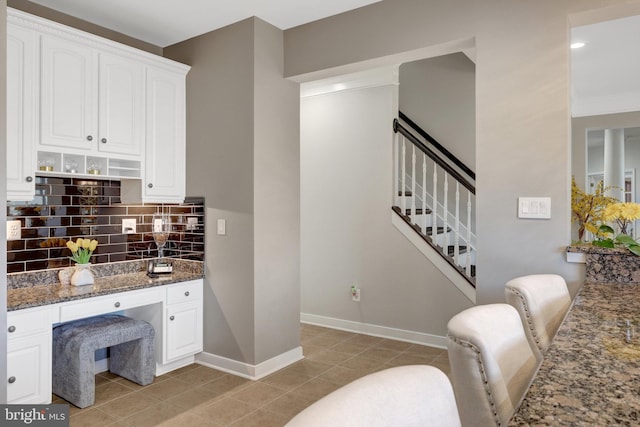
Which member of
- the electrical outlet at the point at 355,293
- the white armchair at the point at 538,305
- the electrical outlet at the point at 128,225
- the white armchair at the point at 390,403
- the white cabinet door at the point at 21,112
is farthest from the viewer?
the electrical outlet at the point at 355,293

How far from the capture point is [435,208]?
13.9 feet

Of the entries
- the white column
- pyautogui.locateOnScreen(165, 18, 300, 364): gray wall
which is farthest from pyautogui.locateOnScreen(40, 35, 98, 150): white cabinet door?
the white column

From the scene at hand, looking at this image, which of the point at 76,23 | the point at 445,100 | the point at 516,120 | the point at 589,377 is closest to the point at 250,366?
the point at 516,120

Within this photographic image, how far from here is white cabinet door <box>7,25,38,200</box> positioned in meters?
2.63

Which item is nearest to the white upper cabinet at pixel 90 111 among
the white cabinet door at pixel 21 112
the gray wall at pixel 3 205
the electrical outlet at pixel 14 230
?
the white cabinet door at pixel 21 112

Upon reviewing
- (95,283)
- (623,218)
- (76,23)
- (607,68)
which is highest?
(607,68)

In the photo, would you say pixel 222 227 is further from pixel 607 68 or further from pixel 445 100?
pixel 607 68

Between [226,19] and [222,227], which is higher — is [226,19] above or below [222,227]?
above

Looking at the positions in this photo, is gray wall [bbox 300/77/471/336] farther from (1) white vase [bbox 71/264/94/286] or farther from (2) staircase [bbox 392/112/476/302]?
(1) white vase [bbox 71/264/94/286]

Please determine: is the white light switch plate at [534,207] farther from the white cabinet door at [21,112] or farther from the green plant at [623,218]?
the white cabinet door at [21,112]

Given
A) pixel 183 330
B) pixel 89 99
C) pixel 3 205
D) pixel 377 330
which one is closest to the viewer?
pixel 3 205

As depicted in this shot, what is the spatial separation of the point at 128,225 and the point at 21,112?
121cm

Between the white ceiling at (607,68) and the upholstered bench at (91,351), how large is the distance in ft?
12.9

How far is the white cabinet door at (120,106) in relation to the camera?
312cm
